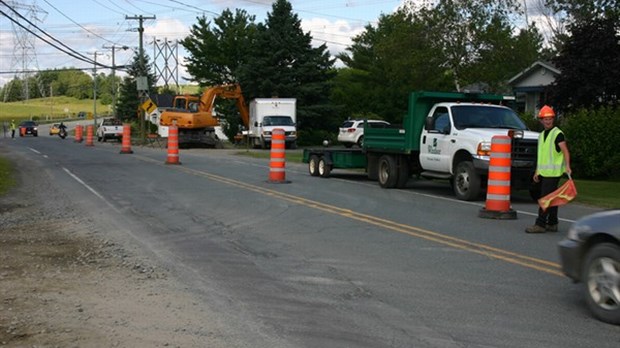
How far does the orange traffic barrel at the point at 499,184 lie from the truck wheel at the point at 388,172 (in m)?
5.26

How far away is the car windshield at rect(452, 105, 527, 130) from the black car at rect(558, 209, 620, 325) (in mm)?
9639

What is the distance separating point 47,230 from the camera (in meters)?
10.8

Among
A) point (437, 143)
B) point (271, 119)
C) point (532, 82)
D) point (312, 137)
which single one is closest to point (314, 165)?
point (437, 143)

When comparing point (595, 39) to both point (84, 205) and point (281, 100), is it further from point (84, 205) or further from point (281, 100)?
point (84, 205)

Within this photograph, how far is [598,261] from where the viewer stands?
5863mm

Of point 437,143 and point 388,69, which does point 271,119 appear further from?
point 437,143

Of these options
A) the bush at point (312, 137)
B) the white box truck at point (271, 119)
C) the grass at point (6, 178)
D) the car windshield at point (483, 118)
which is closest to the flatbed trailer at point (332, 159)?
the car windshield at point (483, 118)

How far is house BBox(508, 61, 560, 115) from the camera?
41034 mm

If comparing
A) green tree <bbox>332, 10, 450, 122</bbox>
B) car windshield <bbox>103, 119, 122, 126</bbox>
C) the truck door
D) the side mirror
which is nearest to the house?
green tree <bbox>332, 10, 450, 122</bbox>

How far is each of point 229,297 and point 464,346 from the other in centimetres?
246

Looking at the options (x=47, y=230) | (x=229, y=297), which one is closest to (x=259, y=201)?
(x=47, y=230)

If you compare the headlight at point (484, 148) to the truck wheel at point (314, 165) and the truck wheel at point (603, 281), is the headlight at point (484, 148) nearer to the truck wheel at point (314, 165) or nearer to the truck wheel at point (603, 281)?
the truck wheel at point (314, 165)

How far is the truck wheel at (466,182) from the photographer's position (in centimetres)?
1462

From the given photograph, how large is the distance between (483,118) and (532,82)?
2941 cm
